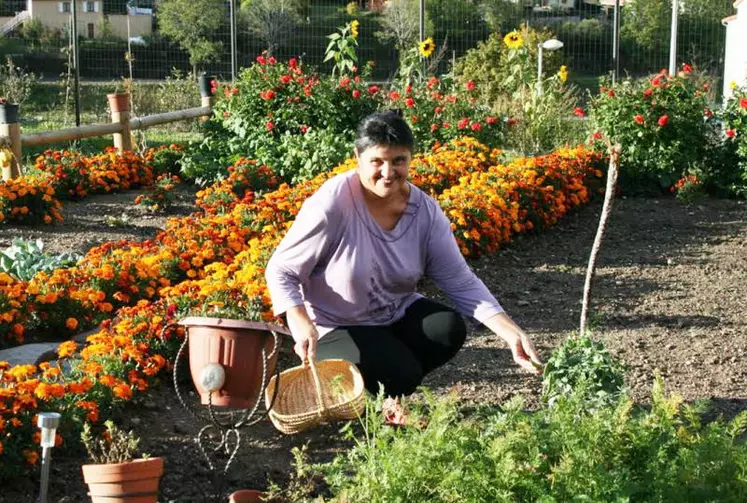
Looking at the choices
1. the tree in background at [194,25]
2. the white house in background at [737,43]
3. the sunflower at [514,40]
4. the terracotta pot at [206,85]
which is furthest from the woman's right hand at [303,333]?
the white house in background at [737,43]

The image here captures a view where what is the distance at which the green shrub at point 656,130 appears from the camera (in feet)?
32.9

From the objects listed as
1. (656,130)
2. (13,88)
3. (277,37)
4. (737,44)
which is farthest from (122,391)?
(737,44)

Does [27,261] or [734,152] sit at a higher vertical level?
[734,152]

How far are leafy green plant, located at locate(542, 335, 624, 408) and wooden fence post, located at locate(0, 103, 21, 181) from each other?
6.16 m

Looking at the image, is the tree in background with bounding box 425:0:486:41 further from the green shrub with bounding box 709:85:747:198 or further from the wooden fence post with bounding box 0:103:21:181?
the wooden fence post with bounding box 0:103:21:181

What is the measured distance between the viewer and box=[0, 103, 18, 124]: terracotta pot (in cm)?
919

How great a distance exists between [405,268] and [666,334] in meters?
1.98

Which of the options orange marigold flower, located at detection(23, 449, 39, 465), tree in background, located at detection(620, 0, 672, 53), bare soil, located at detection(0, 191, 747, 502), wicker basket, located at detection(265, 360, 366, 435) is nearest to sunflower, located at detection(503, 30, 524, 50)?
bare soil, located at detection(0, 191, 747, 502)

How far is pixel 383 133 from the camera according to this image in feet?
12.8

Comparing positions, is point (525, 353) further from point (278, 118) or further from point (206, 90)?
point (206, 90)

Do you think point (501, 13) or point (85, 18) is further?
point (501, 13)

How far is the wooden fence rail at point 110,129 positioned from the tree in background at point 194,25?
4.61 meters

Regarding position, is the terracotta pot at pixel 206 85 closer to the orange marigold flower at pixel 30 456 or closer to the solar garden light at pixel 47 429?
the orange marigold flower at pixel 30 456

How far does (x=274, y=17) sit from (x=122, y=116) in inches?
293
